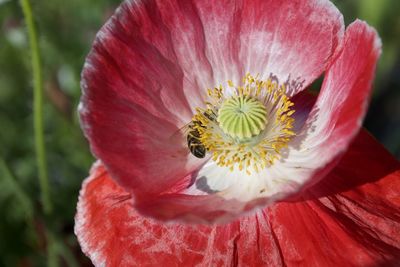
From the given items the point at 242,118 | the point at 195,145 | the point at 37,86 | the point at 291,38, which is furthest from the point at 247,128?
the point at 37,86

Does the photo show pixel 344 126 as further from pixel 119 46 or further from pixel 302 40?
pixel 119 46

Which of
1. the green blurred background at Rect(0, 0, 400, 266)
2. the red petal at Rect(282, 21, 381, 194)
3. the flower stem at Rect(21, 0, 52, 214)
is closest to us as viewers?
the red petal at Rect(282, 21, 381, 194)

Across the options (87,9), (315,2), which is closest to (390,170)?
(315,2)

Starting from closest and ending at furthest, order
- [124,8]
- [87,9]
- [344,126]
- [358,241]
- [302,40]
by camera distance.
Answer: [344,126] → [358,241] → [124,8] → [302,40] → [87,9]

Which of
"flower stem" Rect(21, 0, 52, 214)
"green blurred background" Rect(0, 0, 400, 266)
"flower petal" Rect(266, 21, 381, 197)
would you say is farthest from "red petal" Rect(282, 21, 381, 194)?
"green blurred background" Rect(0, 0, 400, 266)

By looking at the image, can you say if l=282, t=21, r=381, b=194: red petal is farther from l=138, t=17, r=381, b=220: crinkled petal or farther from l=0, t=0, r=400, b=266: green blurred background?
l=0, t=0, r=400, b=266: green blurred background

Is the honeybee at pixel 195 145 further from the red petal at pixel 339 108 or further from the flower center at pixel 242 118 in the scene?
the red petal at pixel 339 108
